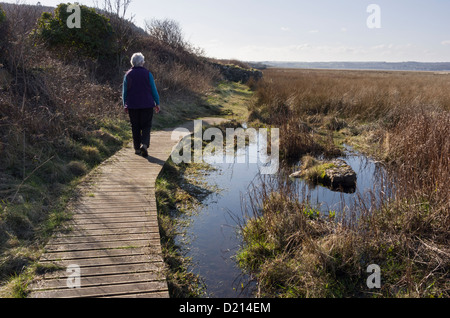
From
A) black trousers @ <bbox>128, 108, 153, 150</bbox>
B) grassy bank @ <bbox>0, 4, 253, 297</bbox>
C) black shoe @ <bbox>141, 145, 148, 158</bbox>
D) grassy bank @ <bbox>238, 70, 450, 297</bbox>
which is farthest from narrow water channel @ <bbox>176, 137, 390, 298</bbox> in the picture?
grassy bank @ <bbox>0, 4, 253, 297</bbox>

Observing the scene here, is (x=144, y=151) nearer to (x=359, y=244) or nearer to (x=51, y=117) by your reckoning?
(x=51, y=117)

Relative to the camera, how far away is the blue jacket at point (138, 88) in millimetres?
5148

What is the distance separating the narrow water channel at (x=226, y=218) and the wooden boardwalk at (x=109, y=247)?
67 cm

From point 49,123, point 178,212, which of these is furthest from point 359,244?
point 49,123

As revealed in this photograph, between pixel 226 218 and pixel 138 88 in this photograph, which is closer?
pixel 226 218

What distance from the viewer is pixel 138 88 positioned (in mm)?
5188

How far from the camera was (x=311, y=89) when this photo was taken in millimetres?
13430

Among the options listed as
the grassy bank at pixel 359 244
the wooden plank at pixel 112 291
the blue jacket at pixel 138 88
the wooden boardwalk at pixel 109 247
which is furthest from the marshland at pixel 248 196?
the blue jacket at pixel 138 88

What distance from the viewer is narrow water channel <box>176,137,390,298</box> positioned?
10.9 feet

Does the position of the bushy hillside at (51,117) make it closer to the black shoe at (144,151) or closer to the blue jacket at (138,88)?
the black shoe at (144,151)

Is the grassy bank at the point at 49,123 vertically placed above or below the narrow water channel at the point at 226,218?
above

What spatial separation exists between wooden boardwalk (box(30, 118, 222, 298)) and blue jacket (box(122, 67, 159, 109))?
1259 millimetres

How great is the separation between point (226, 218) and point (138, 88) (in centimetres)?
251
